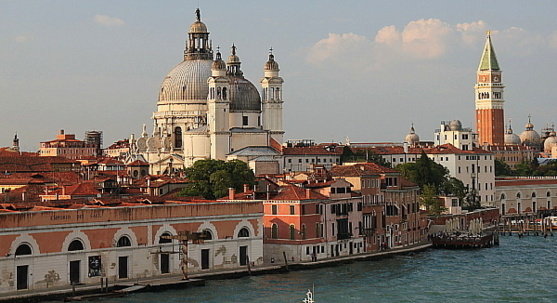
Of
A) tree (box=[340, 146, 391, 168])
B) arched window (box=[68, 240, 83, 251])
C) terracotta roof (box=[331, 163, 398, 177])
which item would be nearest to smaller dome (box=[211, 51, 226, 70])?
tree (box=[340, 146, 391, 168])

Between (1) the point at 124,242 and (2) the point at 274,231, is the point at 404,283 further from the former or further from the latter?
(1) the point at 124,242

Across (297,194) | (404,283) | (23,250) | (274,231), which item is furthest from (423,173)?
(23,250)

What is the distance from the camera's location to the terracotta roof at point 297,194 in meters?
29.5

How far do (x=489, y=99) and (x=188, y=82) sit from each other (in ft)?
104

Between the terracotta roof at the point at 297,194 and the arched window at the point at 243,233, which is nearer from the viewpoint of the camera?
the arched window at the point at 243,233

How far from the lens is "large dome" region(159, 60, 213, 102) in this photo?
52125 mm

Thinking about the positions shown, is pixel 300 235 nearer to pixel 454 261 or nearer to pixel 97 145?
Answer: pixel 454 261

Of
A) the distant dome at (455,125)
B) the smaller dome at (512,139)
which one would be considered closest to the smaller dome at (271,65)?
the distant dome at (455,125)

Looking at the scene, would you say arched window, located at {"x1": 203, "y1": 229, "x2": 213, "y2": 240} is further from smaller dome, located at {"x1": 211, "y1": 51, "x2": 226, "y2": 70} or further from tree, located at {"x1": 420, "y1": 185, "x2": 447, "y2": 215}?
smaller dome, located at {"x1": 211, "y1": 51, "x2": 226, "y2": 70}

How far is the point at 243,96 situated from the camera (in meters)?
50.9

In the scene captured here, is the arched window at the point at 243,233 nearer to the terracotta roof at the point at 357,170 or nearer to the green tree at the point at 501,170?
the terracotta roof at the point at 357,170

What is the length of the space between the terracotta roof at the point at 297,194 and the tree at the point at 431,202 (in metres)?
11.7

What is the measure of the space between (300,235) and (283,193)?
4.28ft

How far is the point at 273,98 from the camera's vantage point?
5184cm
